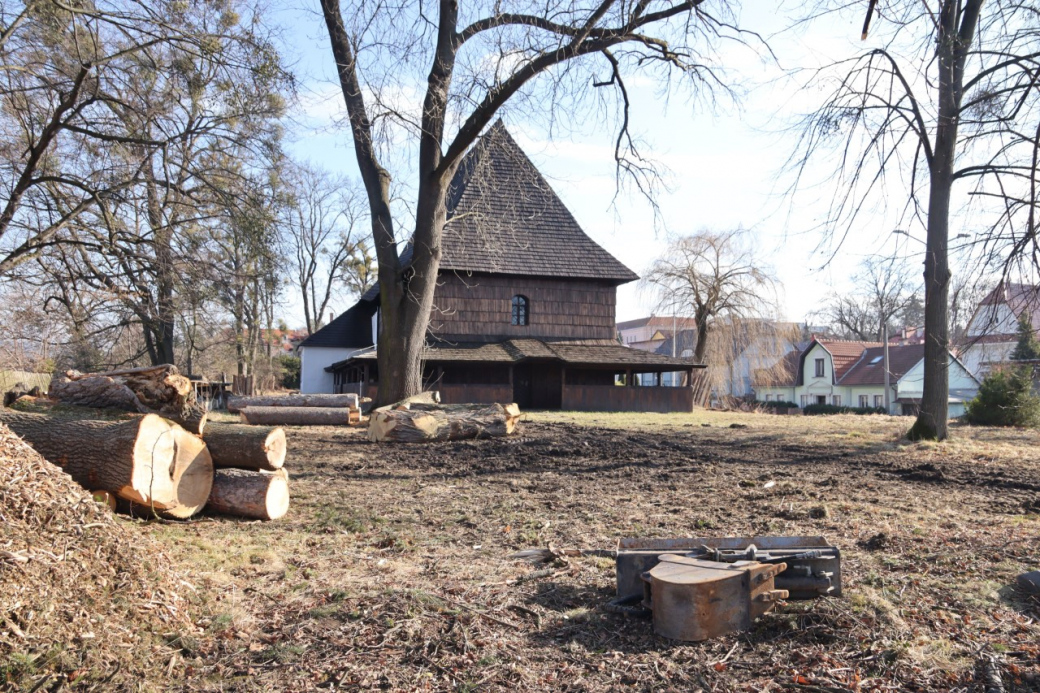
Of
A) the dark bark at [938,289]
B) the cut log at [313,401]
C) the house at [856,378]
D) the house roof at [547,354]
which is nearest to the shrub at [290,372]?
the house roof at [547,354]

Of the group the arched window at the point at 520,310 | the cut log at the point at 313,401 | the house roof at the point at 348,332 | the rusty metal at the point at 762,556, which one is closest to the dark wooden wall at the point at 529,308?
the arched window at the point at 520,310

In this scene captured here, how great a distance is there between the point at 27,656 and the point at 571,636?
2.46 metres

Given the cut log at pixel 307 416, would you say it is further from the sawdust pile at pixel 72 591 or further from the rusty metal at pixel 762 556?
the rusty metal at pixel 762 556

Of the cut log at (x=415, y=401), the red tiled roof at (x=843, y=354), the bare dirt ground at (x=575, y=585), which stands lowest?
the bare dirt ground at (x=575, y=585)

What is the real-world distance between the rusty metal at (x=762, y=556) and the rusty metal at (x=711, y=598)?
7.6 inches

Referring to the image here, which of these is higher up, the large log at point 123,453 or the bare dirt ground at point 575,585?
the large log at point 123,453

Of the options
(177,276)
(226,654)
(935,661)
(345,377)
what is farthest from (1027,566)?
(345,377)

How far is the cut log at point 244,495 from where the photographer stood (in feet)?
21.9

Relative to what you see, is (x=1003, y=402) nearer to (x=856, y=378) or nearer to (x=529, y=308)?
(x=529, y=308)

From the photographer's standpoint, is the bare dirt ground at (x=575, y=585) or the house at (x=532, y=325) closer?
the bare dirt ground at (x=575, y=585)

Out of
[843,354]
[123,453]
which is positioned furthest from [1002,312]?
[843,354]

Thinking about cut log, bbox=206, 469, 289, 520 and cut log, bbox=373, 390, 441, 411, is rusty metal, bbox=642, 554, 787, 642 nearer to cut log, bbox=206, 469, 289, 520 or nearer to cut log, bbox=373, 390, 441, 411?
cut log, bbox=206, 469, 289, 520

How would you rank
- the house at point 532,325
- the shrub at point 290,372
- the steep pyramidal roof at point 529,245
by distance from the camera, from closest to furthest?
the house at point 532,325 → the steep pyramidal roof at point 529,245 → the shrub at point 290,372

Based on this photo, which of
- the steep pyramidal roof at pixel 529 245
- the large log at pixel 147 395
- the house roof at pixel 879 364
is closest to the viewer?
the large log at pixel 147 395
